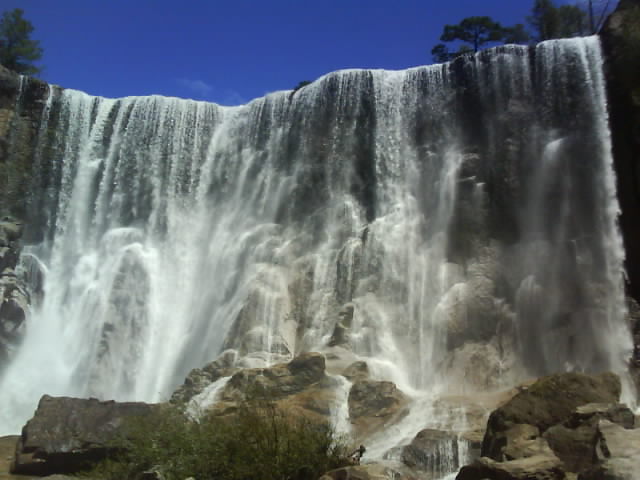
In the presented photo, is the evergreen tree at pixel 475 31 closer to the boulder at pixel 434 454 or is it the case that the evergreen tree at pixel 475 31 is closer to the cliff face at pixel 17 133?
the cliff face at pixel 17 133

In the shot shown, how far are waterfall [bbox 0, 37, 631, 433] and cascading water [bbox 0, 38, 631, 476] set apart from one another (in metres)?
0.07

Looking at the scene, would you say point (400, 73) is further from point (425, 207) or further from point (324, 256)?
point (324, 256)

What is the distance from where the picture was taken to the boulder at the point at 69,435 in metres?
16.7

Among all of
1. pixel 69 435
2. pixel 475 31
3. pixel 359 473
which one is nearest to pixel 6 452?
pixel 69 435

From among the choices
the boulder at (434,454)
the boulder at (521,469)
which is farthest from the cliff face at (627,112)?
the boulder at (521,469)

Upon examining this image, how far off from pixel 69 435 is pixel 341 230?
527 inches

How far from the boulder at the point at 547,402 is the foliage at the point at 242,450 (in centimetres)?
272

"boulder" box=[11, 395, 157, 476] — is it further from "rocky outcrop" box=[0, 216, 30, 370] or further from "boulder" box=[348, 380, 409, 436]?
"rocky outcrop" box=[0, 216, 30, 370]

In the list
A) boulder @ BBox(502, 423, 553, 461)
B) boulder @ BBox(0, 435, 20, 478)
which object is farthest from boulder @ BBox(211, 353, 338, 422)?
boulder @ BBox(502, 423, 553, 461)

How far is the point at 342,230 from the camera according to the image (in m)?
27.5

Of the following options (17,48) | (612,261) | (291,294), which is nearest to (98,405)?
(291,294)

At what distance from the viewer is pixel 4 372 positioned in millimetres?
26672

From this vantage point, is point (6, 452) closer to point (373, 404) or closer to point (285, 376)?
point (285, 376)

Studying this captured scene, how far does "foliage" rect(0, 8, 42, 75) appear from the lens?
40.4m
